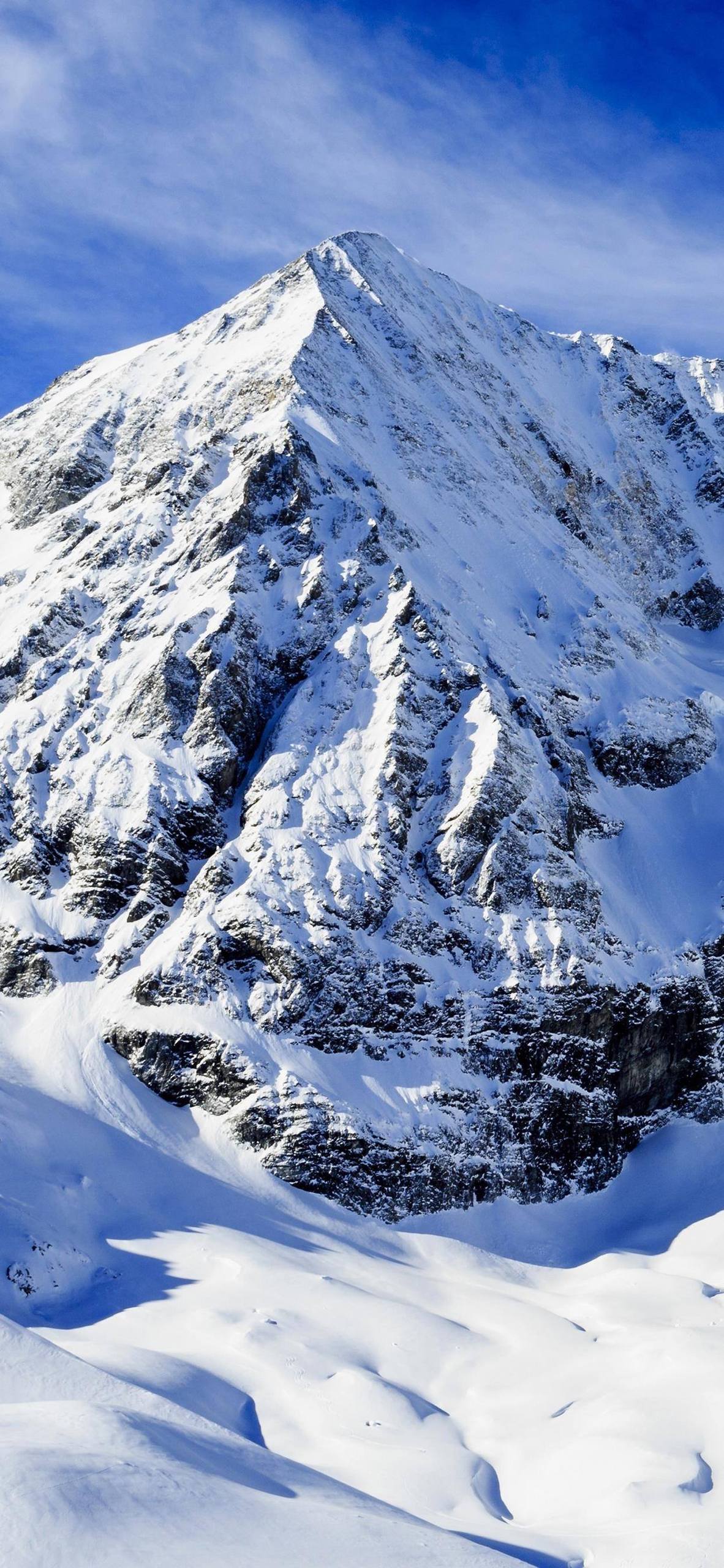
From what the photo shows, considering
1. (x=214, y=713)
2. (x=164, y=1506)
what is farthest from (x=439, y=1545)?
(x=214, y=713)

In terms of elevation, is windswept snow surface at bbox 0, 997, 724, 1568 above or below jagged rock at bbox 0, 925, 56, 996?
below

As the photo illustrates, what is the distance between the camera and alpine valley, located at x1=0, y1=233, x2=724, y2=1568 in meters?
39.6

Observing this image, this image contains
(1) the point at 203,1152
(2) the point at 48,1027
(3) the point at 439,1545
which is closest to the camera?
(3) the point at 439,1545

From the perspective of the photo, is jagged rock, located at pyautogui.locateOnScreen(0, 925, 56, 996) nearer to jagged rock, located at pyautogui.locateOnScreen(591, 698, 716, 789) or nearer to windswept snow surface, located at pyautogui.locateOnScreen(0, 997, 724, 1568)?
windswept snow surface, located at pyautogui.locateOnScreen(0, 997, 724, 1568)

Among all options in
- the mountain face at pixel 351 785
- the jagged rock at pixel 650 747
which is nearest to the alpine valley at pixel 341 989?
the mountain face at pixel 351 785

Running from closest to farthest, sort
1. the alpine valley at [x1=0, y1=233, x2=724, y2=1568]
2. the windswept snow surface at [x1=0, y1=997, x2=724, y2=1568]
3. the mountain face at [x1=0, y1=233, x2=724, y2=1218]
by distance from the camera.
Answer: the windswept snow surface at [x1=0, y1=997, x2=724, y2=1568] < the alpine valley at [x1=0, y1=233, x2=724, y2=1568] < the mountain face at [x1=0, y1=233, x2=724, y2=1218]

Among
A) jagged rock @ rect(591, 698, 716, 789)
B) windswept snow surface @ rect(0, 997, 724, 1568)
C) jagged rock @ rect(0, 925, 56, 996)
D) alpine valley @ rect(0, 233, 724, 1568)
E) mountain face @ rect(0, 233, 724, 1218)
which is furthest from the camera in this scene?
jagged rock @ rect(591, 698, 716, 789)

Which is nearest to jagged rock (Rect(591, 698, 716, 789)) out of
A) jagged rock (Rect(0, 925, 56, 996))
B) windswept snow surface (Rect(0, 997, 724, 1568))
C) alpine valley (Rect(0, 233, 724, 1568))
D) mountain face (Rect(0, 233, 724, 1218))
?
mountain face (Rect(0, 233, 724, 1218))

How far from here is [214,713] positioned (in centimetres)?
8562

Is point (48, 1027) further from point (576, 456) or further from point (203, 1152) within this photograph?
point (576, 456)

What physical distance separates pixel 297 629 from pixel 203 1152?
41.8m

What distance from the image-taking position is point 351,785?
81.9 metres

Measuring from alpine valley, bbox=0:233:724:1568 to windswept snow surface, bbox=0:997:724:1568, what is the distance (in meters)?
0.19

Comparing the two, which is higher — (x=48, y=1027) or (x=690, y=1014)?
(x=48, y=1027)
